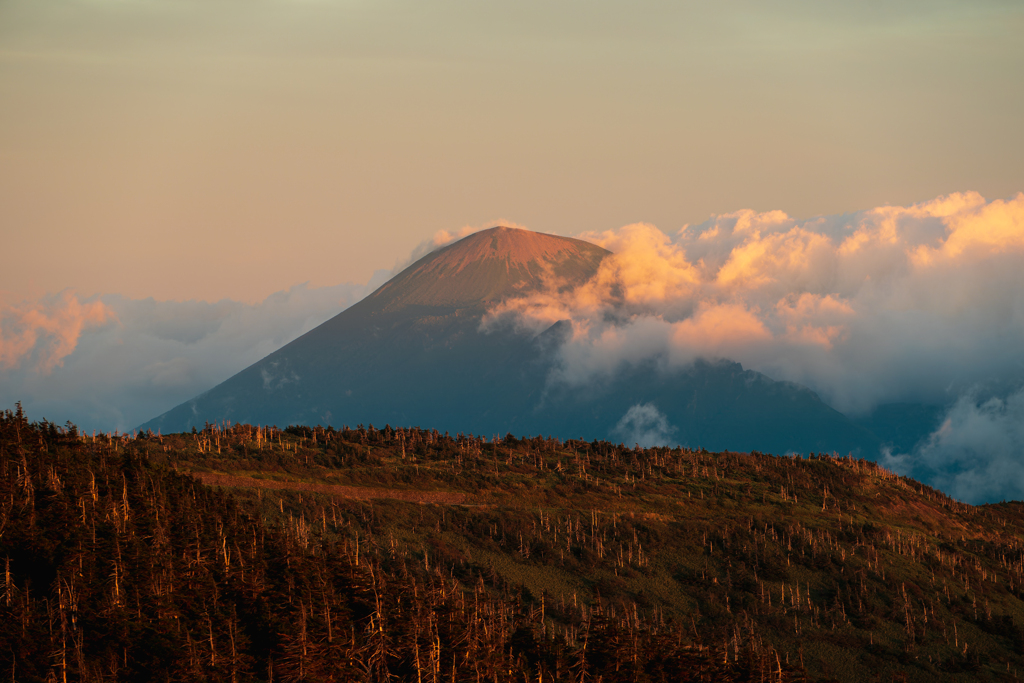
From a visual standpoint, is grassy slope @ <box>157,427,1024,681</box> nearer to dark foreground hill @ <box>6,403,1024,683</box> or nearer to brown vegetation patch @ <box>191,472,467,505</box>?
dark foreground hill @ <box>6,403,1024,683</box>

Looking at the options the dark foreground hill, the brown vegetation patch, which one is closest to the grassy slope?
the dark foreground hill

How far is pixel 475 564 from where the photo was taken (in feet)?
403

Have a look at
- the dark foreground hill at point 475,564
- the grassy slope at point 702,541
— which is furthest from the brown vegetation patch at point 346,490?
the grassy slope at point 702,541

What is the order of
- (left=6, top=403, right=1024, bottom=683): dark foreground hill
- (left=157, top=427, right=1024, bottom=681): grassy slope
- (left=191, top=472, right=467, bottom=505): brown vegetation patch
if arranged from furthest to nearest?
1. (left=191, top=472, right=467, bottom=505): brown vegetation patch
2. (left=157, top=427, right=1024, bottom=681): grassy slope
3. (left=6, top=403, right=1024, bottom=683): dark foreground hill

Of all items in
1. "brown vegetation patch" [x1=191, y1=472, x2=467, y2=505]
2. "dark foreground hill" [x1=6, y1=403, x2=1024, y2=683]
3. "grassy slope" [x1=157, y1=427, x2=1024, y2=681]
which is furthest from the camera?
"brown vegetation patch" [x1=191, y1=472, x2=467, y2=505]

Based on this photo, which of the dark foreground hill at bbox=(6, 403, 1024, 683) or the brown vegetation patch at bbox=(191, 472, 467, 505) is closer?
the dark foreground hill at bbox=(6, 403, 1024, 683)

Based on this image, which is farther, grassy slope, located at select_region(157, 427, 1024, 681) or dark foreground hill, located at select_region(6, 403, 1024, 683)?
grassy slope, located at select_region(157, 427, 1024, 681)

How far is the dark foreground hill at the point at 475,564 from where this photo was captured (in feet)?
226

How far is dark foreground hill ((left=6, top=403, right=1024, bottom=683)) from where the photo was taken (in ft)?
226

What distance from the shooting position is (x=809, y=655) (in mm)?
110188

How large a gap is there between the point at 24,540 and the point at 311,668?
79.6 feet

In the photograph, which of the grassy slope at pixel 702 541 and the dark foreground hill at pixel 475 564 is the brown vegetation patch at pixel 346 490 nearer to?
the dark foreground hill at pixel 475 564

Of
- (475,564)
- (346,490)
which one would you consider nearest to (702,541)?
(475,564)

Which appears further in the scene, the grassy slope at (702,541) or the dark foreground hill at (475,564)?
the grassy slope at (702,541)
